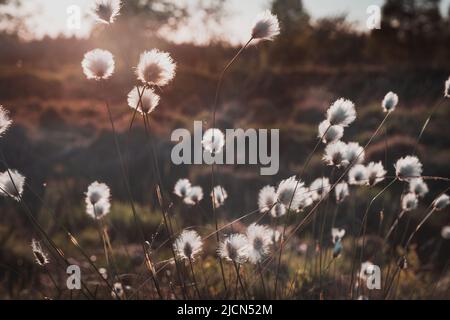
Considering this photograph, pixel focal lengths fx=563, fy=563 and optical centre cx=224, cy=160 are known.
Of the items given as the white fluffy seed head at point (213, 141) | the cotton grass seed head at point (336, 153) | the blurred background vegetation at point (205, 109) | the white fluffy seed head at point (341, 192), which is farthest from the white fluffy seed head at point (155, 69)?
the white fluffy seed head at point (341, 192)

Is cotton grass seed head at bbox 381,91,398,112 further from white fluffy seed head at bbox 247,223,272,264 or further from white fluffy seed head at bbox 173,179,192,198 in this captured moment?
white fluffy seed head at bbox 173,179,192,198

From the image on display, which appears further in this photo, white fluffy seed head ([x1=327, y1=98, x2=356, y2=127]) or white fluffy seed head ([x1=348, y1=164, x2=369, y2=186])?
white fluffy seed head ([x1=348, y1=164, x2=369, y2=186])

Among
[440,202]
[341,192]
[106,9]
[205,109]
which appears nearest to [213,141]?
[106,9]

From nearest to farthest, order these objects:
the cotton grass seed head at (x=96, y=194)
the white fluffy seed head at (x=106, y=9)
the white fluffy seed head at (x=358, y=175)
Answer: the white fluffy seed head at (x=106, y=9) → the cotton grass seed head at (x=96, y=194) → the white fluffy seed head at (x=358, y=175)

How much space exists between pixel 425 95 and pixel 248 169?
6865 millimetres

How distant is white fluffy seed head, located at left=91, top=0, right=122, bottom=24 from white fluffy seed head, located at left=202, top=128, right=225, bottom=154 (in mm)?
494

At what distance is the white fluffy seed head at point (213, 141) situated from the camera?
1876 millimetres

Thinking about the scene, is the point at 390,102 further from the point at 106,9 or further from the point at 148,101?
the point at 106,9

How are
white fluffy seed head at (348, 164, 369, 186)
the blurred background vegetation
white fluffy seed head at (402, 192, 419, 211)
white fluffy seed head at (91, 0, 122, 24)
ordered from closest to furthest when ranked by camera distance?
white fluffy seed head at (91, 0, 122, 24) < white fluffy seed head at (348, 164, 369, 186) < white fluffy seed head at (402, 192, 419, 211) < the blurred background vegetation

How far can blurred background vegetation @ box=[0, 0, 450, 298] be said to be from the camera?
15.7 ft

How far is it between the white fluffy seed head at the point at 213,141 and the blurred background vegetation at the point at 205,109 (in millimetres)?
56

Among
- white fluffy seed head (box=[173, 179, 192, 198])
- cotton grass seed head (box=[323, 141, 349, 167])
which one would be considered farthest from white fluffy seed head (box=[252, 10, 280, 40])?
white fluffy seed head (box=[173, 179, 192, 198])

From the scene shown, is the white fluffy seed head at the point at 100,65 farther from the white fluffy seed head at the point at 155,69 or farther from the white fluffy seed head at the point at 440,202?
the white fluffy seed head at the point at 440,202

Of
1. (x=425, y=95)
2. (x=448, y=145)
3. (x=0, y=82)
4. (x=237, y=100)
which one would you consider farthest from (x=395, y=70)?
(x=0, y=82)
